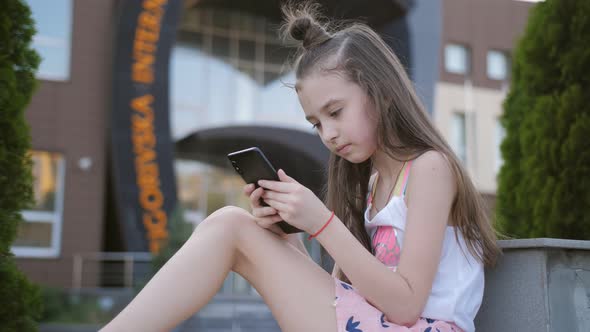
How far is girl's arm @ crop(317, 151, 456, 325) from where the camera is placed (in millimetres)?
1994

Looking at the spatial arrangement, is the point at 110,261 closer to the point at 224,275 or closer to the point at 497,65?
the point at 224,275

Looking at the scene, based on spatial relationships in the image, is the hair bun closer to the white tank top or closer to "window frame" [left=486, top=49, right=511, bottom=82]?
the white tank top

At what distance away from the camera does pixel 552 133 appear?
340 centimetres

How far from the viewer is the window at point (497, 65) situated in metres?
19.6

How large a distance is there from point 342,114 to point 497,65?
18712 mm

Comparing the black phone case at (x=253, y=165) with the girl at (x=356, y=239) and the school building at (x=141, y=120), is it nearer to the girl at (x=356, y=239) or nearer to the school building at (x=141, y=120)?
the girl at (x=356, y=239)

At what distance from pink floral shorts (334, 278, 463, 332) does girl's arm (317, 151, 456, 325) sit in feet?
0.07

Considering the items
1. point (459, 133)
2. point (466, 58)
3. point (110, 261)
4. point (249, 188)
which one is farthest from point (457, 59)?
point (249, 188)

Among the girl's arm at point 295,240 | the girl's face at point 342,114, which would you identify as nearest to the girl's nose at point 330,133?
the girl's face at point 342,114

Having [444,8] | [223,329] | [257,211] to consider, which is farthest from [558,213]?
[444,8]

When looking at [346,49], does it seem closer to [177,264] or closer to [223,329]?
[177,264]

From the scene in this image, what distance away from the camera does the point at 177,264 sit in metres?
2.03

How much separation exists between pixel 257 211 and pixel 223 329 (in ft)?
25.5

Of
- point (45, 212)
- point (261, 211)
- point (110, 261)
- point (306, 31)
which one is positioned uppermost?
point (306, 31)
